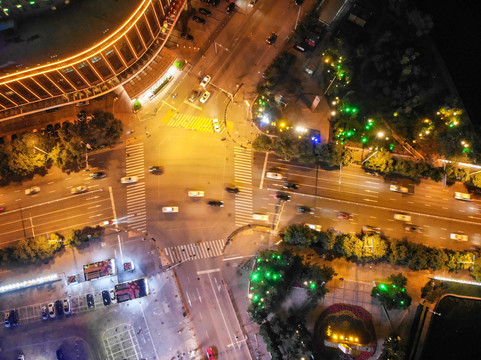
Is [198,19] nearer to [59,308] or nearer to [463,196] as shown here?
[59,308]

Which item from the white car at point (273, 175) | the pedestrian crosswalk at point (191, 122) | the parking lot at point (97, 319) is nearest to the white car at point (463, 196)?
the white car at point (273, 175)

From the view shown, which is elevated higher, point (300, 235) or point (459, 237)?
point (300, 235)

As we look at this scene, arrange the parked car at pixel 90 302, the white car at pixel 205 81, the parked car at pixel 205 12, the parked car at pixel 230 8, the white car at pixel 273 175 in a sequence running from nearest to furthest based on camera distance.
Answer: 1. the parked car at pixel 90 302
2. the white car at pixel 273 175
3. the white car at pixel 205 81
4. the parked car at pixel 205 12
5. the parked car at pixel 230 8

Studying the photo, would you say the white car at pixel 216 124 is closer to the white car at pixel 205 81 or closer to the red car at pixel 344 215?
the white car at pixel 205 81

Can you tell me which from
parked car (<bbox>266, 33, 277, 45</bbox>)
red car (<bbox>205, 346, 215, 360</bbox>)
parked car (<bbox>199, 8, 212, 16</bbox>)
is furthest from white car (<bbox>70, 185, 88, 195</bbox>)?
parked car (<bbox>266, 33, 277, 45</bbox>)

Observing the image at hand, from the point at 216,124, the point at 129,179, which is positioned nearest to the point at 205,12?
the point at 216,124

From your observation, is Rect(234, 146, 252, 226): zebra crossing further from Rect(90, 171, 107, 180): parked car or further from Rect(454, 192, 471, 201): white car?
Rect(454, 192, 471, 201): white car

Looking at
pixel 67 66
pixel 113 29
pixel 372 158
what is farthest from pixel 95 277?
pixel 372 158
